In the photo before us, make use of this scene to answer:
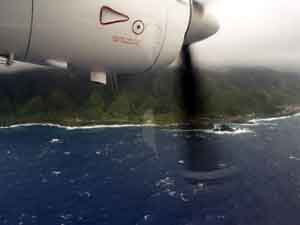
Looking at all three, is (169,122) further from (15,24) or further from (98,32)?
(15,24)

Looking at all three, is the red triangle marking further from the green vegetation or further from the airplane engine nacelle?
the green vegetation

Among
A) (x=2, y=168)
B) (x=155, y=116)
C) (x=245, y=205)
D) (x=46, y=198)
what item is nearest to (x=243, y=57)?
(x=155, y=116)

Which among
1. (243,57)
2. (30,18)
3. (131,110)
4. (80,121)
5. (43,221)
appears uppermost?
(30,18)

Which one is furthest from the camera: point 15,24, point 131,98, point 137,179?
point 137,179

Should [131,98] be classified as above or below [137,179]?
above

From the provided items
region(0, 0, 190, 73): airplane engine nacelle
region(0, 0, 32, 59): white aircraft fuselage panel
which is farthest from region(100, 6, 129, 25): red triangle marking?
region(0, 0, 32, 59): white aircraft fuselage panel

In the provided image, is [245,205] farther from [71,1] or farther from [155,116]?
[71,1]

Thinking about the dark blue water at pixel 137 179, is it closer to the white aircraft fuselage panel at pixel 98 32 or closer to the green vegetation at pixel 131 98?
the green vegetation at pixel 131 98

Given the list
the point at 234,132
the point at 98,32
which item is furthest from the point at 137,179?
the point at 98,32
